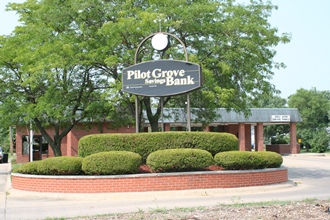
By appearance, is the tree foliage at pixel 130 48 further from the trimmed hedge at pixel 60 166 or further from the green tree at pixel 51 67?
the trimmed hedge at pixel 60 166

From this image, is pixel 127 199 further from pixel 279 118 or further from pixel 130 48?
pixel 279 118

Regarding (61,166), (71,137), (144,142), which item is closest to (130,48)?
(144,142)

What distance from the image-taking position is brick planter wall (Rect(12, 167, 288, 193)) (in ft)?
50.8

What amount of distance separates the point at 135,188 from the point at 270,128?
223 ft

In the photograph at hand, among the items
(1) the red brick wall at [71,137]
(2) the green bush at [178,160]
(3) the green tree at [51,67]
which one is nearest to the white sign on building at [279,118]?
(1) the red brick wall at [71,137]

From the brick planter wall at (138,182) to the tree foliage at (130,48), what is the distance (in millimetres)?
4497

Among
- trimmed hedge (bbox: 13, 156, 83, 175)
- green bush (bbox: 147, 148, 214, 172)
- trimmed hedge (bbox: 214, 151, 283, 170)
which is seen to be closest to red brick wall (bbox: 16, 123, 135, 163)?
trimmed hedge (bbox: 13, 156, 83, 175)

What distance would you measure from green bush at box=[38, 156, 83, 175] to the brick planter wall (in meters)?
0.37

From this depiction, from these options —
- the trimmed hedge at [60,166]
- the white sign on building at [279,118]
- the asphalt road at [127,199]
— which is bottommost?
the asphalt road at [127,199]

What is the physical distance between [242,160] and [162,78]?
4288 millimetres

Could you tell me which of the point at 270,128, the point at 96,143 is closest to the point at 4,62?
the point at 96,143

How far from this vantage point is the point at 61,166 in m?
16.2

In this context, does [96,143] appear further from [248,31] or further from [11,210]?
[248,31]

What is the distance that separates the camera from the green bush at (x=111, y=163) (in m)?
15.8
